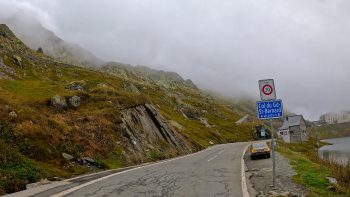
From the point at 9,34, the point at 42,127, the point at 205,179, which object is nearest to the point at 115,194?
the point at 205,179

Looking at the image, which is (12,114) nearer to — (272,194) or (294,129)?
(272,194)

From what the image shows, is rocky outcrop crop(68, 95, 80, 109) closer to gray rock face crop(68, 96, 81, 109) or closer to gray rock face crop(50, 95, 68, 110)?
gray rock face crop(68, 96, 81, 109)

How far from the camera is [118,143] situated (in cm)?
3738

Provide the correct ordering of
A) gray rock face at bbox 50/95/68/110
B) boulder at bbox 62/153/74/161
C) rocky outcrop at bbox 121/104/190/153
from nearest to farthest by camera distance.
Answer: boulder at bbox 62/153/74/161 → rocky outcrop at bbox 121/104/190/153 → gray rock face at bbox 50/95/68/110

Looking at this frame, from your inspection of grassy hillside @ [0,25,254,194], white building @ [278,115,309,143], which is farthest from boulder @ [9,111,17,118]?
white building @ [278,115,309,143]

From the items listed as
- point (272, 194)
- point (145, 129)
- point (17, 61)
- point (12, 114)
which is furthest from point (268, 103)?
point (17, 61)

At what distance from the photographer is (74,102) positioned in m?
45.9

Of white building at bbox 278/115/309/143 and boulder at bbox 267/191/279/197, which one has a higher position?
white building at bbox 278/115/309/143

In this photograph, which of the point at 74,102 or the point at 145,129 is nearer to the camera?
the point at 74,102

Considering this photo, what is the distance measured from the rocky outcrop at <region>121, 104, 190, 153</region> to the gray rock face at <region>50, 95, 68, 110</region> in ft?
21.0

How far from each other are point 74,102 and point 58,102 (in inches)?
81.4

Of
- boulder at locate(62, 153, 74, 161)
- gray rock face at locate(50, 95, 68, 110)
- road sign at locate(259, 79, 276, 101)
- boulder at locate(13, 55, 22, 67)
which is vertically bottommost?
boulder at locate(62, 153, 74, 161)

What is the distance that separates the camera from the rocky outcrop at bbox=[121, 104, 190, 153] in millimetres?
42031

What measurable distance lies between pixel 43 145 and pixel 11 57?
106 meters
